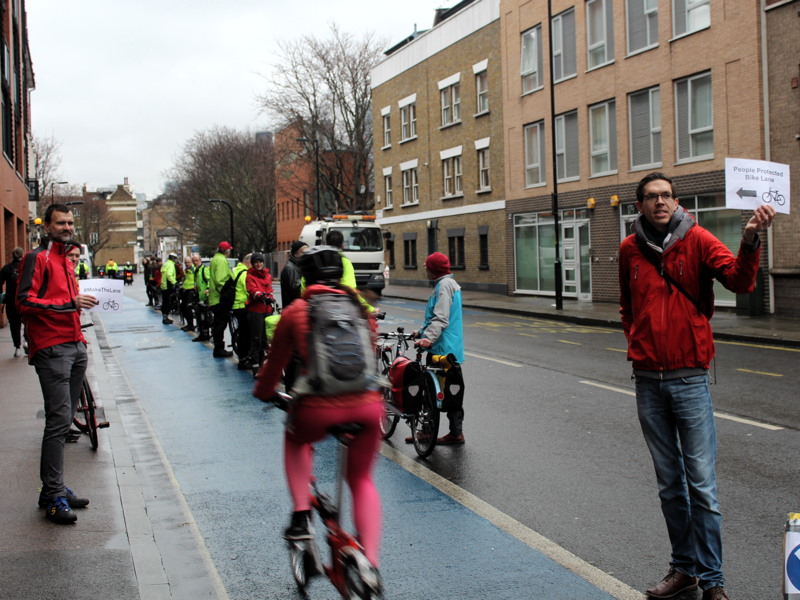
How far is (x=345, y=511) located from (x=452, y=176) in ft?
110

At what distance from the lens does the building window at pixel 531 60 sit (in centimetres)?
3104

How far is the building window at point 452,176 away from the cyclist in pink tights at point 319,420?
3386 centimetres

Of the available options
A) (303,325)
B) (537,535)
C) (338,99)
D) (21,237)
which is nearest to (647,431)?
(537,535)

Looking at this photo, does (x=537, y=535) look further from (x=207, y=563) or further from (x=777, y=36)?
(x=777, y=36)

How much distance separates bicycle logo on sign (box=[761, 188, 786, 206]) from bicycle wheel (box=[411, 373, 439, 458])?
3005mm

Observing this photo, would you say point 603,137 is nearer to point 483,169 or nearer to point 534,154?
point 534,154

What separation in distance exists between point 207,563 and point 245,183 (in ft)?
232

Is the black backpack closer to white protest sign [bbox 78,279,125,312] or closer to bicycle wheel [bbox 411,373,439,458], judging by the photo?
white protest sign [bbox 78,279,125,312]

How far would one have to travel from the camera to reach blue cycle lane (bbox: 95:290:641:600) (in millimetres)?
4461

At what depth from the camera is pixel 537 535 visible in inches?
208

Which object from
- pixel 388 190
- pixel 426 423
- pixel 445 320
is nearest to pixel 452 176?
pixel 388 190

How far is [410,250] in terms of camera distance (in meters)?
43.2

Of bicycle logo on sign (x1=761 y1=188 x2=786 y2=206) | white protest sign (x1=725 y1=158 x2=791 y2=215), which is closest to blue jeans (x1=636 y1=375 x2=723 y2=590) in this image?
white protest sign (x1=725 y1=158 x2=791 y2=215)

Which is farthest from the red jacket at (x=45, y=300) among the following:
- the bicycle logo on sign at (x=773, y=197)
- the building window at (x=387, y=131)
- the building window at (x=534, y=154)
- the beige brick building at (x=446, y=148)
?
the building window at (x=387, y=131)
